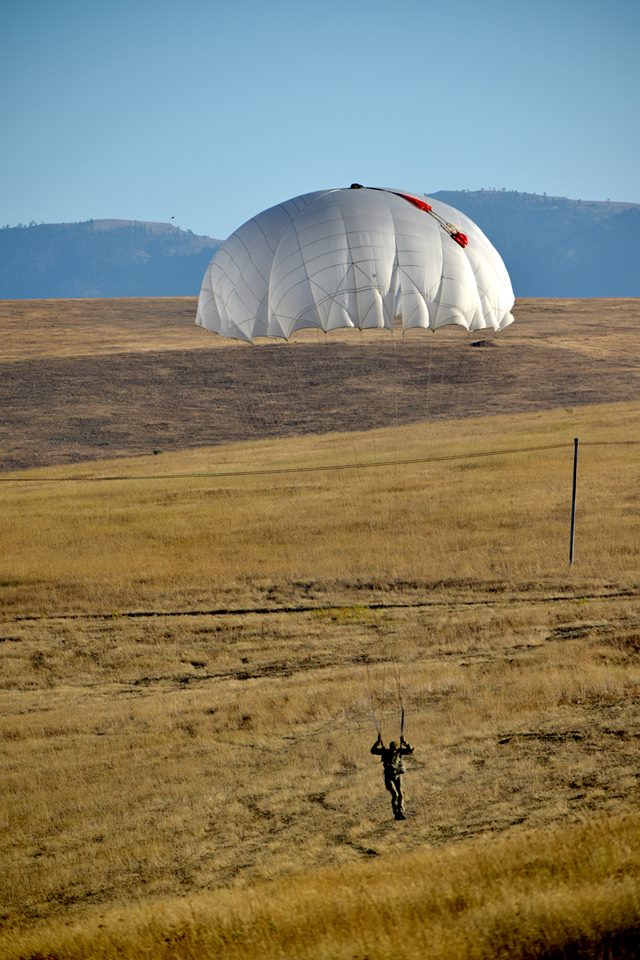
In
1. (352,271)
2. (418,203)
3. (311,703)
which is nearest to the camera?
(311,703)

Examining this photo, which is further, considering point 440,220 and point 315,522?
point 315,522

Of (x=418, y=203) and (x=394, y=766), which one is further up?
(x=418, y=203)

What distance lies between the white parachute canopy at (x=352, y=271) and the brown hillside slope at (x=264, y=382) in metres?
28.6

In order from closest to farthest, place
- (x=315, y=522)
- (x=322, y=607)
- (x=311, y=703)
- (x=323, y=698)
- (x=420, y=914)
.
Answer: (x=420, y=914) < (x=311, y=703) < (x=323, y=698) < (x=322, y=607) < (x=315, y=522)

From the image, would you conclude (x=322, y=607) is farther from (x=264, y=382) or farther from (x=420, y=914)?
(x=264, y=382)

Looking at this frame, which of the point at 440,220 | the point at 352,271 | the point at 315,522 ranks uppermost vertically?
the point at 440,220

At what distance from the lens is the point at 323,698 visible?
21406mm

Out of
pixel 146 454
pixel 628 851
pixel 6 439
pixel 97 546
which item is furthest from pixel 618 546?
pixel 6 439

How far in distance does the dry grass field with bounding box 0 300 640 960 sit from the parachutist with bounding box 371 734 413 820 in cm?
45

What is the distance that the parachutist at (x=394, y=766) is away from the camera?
1416 centimetres

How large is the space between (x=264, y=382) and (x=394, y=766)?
57.2 metres

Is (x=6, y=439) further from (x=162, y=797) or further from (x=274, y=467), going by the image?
(x=162, y=797)

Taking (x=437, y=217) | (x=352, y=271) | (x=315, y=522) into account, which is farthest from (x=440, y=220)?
(x=315, y=522)

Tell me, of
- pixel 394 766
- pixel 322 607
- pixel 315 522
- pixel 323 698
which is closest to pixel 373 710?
pixel 323 698
